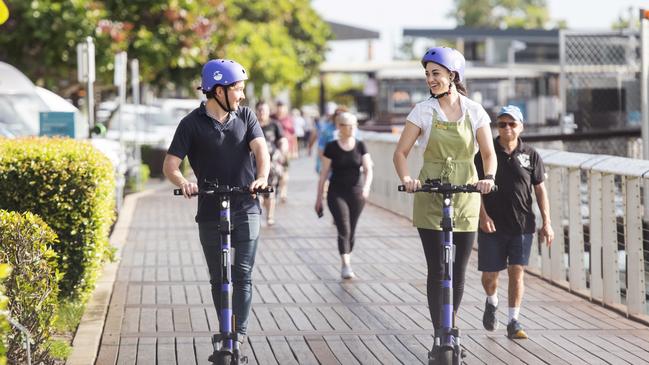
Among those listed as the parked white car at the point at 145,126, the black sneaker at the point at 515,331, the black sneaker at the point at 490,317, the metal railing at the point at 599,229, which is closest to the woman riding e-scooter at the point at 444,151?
the black sneaker at the point at 515,331

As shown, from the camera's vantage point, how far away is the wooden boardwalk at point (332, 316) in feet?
27.6

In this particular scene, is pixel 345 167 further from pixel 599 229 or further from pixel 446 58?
pixel 446 58

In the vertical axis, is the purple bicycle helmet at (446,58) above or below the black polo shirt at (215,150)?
above

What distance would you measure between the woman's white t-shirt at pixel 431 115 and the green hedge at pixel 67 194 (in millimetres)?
2976

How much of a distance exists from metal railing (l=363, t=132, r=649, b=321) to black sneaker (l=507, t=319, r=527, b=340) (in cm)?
126

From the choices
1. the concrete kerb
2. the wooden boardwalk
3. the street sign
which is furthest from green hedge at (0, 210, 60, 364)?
the street sign

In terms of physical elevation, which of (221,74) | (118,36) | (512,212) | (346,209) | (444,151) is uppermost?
(118,36)

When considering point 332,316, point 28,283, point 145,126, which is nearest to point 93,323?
point 332,316

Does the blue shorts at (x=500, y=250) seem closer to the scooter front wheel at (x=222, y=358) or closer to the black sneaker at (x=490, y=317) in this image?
the black sneaker at (x=490, y=317)

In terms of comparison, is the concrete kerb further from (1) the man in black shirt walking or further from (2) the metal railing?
(2) the metal railing

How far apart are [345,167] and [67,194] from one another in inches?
137

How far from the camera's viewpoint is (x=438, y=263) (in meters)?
7.83

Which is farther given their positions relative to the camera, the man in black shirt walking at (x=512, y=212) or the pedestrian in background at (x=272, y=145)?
the pedestrian in background at (x=272, y=145)

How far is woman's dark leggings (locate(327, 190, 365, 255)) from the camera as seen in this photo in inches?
494
